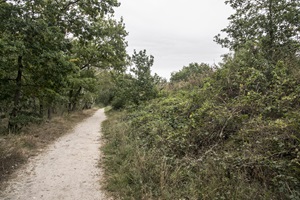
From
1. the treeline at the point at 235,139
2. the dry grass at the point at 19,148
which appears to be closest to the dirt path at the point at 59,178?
the dry grass at the point at 19,148

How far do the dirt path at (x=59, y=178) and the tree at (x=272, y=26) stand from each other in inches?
284

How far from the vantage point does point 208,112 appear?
5.51 m

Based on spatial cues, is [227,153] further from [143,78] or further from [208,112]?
[143,78]

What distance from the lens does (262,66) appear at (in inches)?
251

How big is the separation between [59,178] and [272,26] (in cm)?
1007

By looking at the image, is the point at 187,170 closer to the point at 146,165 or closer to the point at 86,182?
the point at 146,165

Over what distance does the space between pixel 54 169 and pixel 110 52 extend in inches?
499

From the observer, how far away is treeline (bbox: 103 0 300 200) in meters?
3.25

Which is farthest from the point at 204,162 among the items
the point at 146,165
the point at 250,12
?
the point at 250,12

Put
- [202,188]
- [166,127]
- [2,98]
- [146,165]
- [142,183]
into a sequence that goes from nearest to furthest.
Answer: [202,188], [142,183], [146,165], [166,127], [2,98]

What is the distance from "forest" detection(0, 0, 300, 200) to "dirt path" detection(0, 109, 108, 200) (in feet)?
1.51

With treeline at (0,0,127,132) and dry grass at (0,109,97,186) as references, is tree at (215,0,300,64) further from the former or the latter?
dry grass at (0,109,97,186)

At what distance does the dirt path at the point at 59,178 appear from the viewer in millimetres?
3781

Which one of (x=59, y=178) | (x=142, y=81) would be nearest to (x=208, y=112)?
(x=59, y=178)
